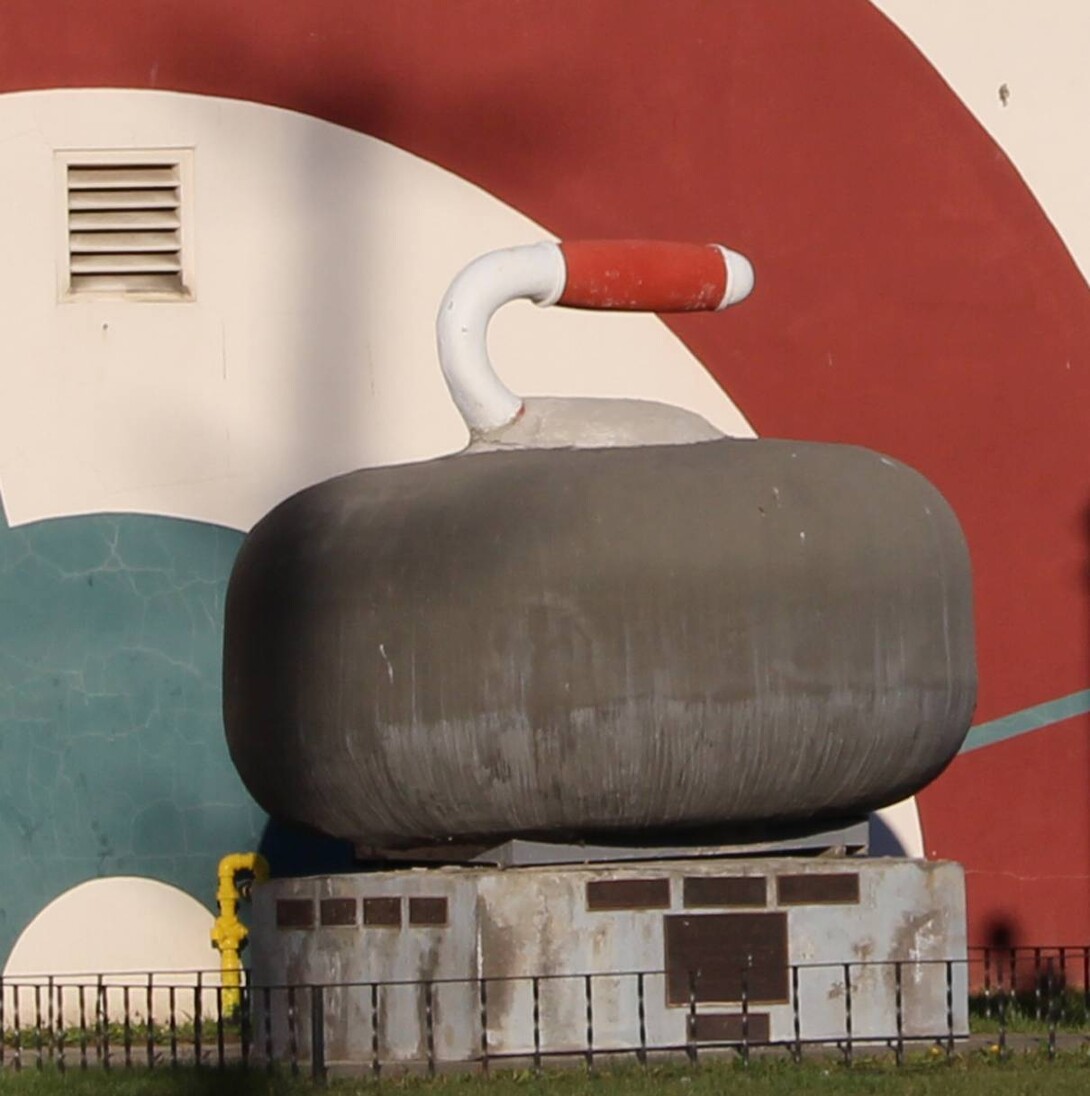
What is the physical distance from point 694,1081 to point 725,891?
0.90 m

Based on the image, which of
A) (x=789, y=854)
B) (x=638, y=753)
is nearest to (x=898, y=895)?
(x=789, y=854)

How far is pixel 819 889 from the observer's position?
11.3 metres

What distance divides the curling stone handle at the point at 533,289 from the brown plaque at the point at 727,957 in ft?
6.73

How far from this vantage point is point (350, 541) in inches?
439

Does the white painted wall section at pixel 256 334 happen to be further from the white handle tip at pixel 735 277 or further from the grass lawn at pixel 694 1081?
the grass lawn at pixel 694 1081

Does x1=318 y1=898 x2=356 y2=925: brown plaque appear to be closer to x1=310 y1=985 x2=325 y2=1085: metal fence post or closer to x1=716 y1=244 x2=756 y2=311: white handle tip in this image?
x1=310 y1=985 x2=325 y2=1085: metal fence post

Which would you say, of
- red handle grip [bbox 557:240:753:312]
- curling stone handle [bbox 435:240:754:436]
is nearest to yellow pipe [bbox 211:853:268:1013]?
curling stone handle [bbox 435:240:754:436]

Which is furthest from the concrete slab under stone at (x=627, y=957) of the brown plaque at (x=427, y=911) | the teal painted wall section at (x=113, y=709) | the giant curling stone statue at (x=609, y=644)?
the teal painted wall section at (x=113, y=709)

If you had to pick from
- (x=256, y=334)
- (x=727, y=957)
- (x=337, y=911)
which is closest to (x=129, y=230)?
(x=256, y=334)

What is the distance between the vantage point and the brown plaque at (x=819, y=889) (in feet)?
36.9

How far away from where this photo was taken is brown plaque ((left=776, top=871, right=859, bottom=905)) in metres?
11.2

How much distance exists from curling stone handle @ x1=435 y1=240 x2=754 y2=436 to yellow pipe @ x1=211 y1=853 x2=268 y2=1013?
135 inches

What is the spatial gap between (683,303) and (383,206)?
3.26 meters

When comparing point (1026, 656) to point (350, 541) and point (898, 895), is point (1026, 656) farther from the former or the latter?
point (350, 541)
